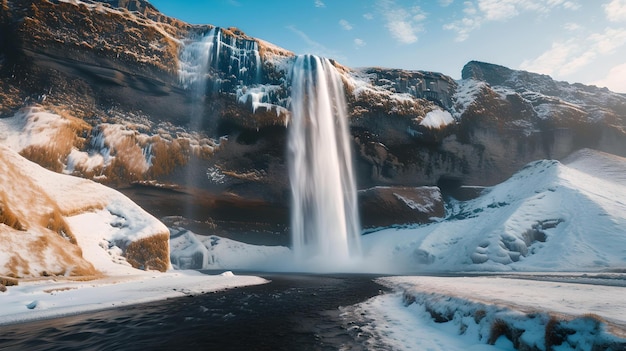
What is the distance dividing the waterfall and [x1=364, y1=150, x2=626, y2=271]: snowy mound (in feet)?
25.9

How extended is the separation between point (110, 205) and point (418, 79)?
169 ft

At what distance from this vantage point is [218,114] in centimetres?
4700

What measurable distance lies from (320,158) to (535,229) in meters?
29.4

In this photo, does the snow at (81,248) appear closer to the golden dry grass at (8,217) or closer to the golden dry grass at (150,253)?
Answer: the golden dry grass at (8,217)

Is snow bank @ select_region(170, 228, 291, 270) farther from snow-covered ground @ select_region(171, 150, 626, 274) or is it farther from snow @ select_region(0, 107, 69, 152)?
snow @ select_region(0, 107, 69, 152)

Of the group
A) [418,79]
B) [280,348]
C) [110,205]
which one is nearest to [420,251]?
[418,79]

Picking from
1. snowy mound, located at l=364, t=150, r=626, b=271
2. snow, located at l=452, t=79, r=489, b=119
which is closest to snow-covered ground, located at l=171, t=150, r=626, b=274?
snowy mound, located at l=364, t=150, r=626, b=271

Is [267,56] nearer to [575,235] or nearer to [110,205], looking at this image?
[110,205]

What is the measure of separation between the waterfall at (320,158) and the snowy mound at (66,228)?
25.7 meters

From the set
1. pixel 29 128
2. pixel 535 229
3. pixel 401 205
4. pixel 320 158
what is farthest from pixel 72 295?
pixel 401 205

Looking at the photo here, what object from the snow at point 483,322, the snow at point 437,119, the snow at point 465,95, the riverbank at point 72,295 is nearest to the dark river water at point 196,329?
the riverbank at point 72,295

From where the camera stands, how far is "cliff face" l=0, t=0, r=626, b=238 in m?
37.5

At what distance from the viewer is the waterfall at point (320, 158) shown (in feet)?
157

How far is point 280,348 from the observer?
24.1ft
